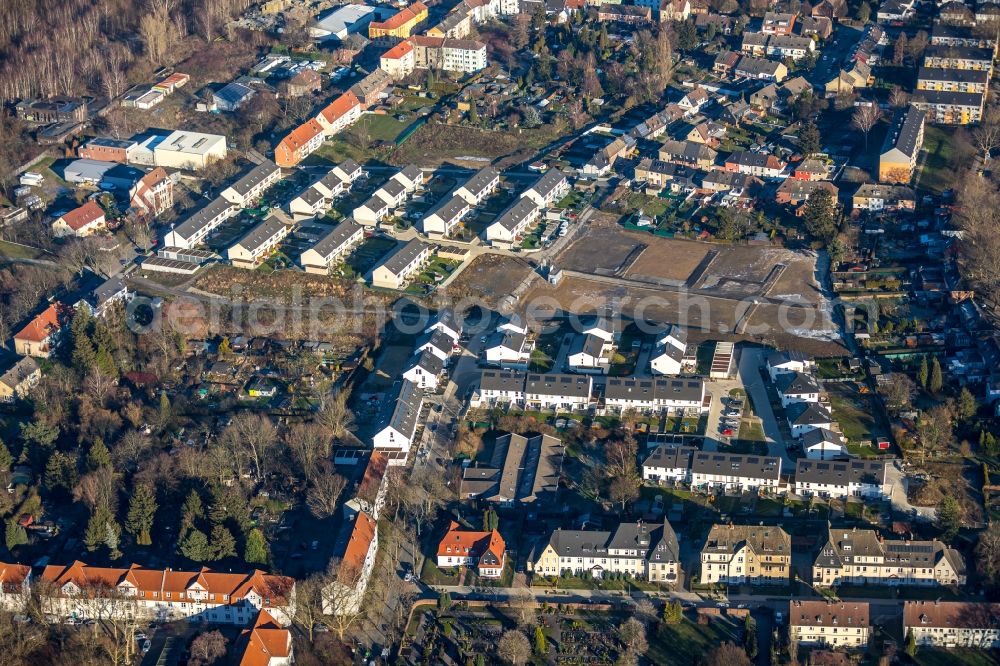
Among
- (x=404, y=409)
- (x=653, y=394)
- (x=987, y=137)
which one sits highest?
(x=987, y=137)

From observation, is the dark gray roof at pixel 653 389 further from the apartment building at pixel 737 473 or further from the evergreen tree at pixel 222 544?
the evergreen tree at pixel 222 544

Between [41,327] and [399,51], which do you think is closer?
[41,327]

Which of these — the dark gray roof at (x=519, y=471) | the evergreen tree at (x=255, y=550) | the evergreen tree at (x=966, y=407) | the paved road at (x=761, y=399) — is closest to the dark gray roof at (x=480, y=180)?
the paved road at (x=761, y=399)

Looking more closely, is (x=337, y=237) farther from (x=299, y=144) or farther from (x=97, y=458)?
(x=97, y=458)

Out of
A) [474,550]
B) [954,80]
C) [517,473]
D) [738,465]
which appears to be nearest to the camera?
[474,550]

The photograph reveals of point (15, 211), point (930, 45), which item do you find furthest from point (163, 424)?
point (930, 45)

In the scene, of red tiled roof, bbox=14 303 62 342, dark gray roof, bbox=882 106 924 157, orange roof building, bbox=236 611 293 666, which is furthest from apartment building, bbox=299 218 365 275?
dark gray roof, bbox=882 106 924 157

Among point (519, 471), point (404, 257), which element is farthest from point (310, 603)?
point (404, 257)
